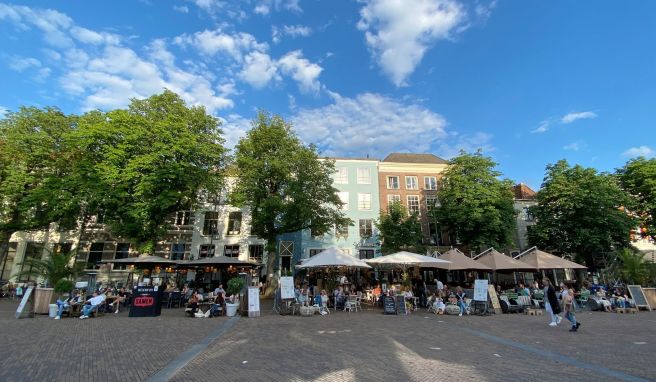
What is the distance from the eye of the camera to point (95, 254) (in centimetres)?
3209

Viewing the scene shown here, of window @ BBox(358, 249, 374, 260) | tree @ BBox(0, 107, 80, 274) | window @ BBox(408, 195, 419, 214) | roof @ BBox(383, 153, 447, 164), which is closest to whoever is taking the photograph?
tree @ BBox(0, 107, 80, 274)

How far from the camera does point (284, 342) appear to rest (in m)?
9.17

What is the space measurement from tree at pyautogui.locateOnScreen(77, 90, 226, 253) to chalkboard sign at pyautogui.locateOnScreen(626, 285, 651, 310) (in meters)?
27.1

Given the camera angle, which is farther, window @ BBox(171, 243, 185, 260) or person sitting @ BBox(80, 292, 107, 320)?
window @ BBox(171, 243, 185, 260)

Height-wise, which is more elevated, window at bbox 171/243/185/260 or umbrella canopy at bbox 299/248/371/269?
window at bbox 171/243/185/260

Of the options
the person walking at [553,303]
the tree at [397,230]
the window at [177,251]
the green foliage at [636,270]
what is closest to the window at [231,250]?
the window at [177,251]

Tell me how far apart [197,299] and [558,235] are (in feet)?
107

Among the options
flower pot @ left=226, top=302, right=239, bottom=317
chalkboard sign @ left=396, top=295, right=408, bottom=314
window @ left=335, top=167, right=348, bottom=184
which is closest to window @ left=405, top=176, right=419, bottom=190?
window @ left=335, top=167, right=348, bottom=184

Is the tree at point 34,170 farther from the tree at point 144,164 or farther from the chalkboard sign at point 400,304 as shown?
the chalkboard sign at point 400,304

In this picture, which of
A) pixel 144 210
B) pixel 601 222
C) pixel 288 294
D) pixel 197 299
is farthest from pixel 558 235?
pixel 144 210

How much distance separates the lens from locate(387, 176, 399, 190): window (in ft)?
126

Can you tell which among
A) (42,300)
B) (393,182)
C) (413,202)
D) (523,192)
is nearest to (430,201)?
(413,202)

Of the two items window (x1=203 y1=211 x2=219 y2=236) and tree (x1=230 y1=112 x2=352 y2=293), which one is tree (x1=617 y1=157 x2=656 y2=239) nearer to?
tree (x1=230 y1=112 x2=352 y2=293)

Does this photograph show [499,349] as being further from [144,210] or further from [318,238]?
[318,238]
